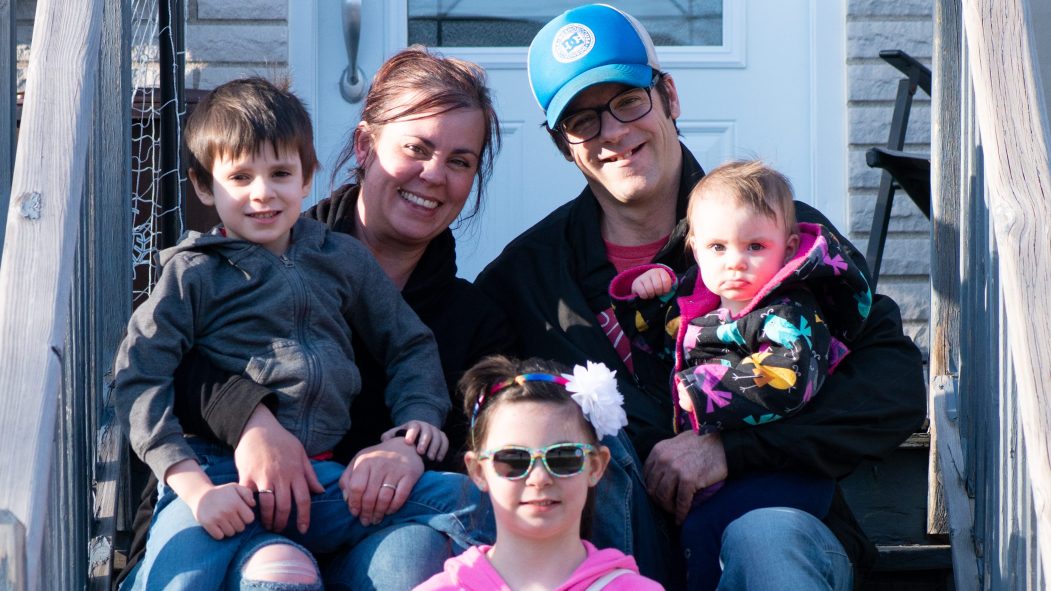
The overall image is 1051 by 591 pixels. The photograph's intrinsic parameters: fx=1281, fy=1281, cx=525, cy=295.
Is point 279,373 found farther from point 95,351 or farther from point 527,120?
point 527,120

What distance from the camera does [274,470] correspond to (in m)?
2.25

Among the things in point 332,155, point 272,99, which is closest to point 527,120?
point 332,155

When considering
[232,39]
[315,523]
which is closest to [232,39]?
[232,39]

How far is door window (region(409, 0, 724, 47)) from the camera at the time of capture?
466 centimetres

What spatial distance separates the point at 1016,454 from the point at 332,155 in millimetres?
2937

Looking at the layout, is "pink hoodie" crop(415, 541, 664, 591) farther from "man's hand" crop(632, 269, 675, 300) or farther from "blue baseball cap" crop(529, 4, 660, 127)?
"blue baseball cap" crop(529, 4, 660, 127)

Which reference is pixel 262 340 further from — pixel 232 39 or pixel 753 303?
pixel 232 39

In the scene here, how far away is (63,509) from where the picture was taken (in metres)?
2.15

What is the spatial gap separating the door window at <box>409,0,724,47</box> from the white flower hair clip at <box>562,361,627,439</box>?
8.81 feet

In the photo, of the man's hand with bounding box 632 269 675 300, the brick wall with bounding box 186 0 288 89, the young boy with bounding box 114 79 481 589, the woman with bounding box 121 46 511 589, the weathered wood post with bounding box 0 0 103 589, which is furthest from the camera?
the brick wall with bounding box 186 0 288 89

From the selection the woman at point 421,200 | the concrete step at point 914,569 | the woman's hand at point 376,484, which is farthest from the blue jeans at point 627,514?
the concrete step at point 914,569

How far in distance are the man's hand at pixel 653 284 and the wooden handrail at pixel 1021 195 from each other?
0.70 meters

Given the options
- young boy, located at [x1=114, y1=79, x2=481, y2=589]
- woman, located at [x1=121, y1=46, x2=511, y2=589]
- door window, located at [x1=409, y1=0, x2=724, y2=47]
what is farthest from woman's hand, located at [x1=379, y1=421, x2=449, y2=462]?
door window, located at [x1=409, y1=0, x2=724, y2=47]

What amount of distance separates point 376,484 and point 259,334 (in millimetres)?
377
